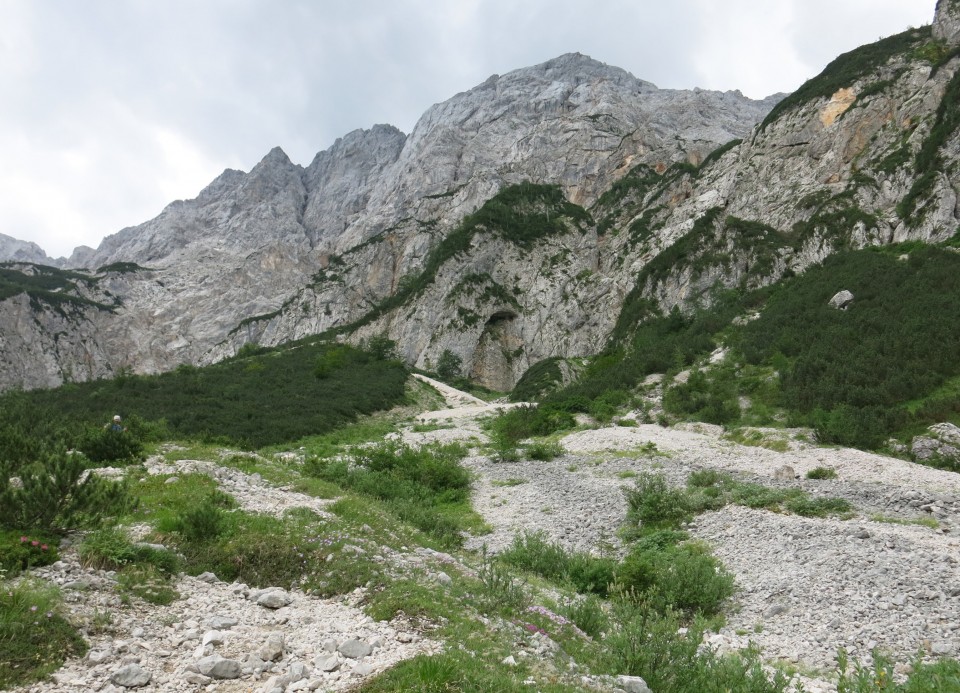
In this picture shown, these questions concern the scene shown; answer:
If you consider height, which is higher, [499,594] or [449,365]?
[449,365]

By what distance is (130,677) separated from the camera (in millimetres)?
4312

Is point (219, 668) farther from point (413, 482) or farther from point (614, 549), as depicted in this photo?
point (413, 482)

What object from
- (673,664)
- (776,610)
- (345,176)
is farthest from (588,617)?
(345,176)

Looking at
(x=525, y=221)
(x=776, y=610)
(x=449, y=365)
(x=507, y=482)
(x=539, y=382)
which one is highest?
(x=525, y=221)

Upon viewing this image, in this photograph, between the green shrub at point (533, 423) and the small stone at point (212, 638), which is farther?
the green shrub at point (533, 423)

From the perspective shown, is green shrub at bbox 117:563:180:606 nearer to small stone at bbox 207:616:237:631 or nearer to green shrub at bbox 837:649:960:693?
small stone at bbox 207:616:237:631

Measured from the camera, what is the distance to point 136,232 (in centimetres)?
17088

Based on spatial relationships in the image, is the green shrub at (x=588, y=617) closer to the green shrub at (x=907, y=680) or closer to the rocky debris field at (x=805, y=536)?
the rocky debris field at (x=805, y=536)

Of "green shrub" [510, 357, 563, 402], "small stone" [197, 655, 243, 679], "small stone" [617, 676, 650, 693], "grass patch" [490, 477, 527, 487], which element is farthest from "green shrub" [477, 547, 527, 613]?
"green shrub" [510, 357, 563, 402]

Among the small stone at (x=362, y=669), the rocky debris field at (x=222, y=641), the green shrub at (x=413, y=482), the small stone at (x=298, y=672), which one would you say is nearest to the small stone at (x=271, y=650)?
the rocky debris field at (x=222, y=641)

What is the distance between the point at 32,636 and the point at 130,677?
106 cm

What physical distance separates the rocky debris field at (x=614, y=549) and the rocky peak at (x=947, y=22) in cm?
6133

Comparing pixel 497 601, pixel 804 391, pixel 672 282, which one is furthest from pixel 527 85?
pixel 497 601

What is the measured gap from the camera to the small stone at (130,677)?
4.27 metres
